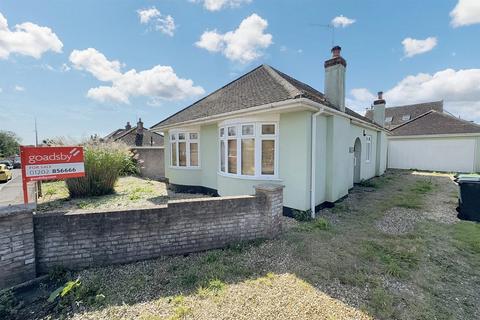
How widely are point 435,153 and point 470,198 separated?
51.3 feet

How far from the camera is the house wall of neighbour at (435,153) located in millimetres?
17641

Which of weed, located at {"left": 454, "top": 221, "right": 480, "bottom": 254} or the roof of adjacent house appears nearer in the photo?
weed, located at {"left": 454, "top": 221, "right": 480, "bottom": 254}

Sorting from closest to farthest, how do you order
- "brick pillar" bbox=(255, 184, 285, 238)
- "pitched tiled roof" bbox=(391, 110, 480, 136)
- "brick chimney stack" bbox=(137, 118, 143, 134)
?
"brick pillar" bbox=(255, 184, 285, 238), "pitched tiled roof" bbox=(391, 110, 480, 136), "brick chimney stack" bbox=(137, 118, 143, 134)

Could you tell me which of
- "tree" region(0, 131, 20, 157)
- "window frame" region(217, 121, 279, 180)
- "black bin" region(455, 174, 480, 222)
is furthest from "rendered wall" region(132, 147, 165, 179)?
"tree" region(0, 131, 20, 157)

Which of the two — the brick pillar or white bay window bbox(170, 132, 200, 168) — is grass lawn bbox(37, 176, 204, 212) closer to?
white bay window bbox(170, 132, 200, 168)

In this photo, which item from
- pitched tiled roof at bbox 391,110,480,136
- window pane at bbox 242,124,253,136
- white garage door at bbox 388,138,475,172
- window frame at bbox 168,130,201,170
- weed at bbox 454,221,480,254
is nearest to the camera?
weed at bbox 454,221,480,254

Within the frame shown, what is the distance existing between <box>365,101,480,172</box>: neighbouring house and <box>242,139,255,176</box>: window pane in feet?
61.8

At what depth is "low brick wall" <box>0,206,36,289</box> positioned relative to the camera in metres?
3.65

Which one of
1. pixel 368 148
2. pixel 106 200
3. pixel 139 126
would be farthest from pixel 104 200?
pixel 139 126

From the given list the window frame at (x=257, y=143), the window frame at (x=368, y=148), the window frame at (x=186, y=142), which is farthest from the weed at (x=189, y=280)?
the window frame at (x=368, y=148)

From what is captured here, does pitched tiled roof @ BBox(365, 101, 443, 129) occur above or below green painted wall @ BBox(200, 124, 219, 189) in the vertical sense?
above

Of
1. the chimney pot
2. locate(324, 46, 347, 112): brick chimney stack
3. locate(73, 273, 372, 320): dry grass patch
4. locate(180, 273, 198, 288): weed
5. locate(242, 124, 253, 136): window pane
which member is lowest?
locate(73, 273, 372, 320): dry grass patch

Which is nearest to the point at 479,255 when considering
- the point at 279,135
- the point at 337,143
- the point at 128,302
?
the point at 337,143

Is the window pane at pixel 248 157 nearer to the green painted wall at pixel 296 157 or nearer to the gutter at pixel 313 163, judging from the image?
the green painted wall at pixel 296 157
